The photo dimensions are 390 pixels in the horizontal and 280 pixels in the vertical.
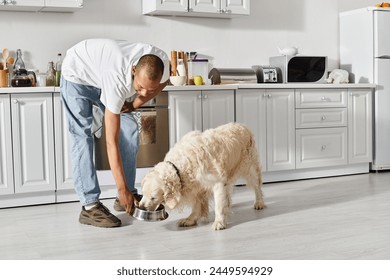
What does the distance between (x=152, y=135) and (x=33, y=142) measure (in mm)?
919

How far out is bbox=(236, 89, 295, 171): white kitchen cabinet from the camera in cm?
489

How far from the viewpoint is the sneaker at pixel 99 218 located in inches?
134

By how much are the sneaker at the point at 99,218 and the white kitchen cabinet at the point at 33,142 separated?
82 cm

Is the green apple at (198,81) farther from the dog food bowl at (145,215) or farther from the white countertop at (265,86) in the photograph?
the dog food bowl at (145,215)

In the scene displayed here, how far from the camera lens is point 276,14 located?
5727 millimetres

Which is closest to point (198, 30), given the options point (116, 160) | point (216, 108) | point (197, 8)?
point (197, 8)

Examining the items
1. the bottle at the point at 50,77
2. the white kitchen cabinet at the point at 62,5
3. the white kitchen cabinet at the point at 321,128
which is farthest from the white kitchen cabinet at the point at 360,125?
the bottle at the point at 50,77

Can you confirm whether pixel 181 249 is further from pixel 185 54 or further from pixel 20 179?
pixel 185 54

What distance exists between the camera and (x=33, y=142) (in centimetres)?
414

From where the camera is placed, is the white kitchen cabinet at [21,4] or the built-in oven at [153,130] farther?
the built-in oven at [153,130]

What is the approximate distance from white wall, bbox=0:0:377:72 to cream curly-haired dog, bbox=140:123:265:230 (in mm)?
1939

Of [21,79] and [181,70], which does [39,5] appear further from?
[181,70]

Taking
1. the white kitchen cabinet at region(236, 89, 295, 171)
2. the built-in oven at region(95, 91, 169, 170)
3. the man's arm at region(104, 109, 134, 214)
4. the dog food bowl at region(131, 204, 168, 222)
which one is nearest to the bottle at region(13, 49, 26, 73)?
the built-in oven at region(95, 91, 169, 170)

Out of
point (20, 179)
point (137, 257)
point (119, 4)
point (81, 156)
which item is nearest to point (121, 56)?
point (81, 156)
